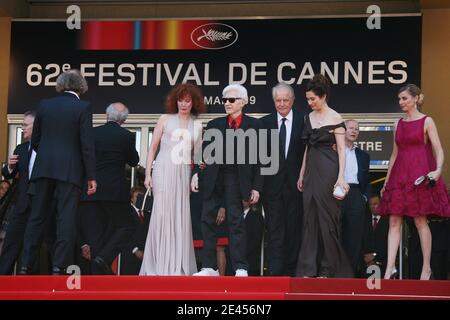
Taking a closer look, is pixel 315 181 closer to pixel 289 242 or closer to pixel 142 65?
pixel 289 242

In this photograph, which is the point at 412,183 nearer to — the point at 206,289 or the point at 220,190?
the point at 220,190

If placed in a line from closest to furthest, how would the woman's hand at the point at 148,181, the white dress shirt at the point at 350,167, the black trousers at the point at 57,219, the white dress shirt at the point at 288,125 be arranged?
1. the black trousers at the point at 57,219
2. the woman's hand at the point at 148,181
3. the white dress shirt at the point at 288,125
4. the white dress shirt at the point at 350,167

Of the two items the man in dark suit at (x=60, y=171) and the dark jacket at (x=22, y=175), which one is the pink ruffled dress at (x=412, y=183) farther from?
the dark jacket at (x=22, y=175)

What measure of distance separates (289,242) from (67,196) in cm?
195

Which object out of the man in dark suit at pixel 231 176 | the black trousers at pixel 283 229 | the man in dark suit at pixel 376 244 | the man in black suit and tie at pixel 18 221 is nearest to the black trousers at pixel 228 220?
the man in dark suit at pixel 231 176

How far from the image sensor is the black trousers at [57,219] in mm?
9352

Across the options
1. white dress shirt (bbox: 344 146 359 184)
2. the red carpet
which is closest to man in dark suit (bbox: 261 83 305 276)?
white dress shirt (bbox: 344 146 359 184)

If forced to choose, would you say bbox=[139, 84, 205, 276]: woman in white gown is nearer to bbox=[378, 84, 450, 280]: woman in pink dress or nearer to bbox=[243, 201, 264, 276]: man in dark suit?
bbox=[243, 201, 264, 276]: man in dark suit

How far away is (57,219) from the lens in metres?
9.47

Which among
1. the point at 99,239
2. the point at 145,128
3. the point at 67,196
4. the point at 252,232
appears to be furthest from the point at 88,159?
the point at 145,128

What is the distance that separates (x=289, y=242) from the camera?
9.97 meters

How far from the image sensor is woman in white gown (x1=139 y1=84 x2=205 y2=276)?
32.4 ft

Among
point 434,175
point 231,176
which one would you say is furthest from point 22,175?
point 434,175

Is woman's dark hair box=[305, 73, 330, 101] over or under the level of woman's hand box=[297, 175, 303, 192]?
over
